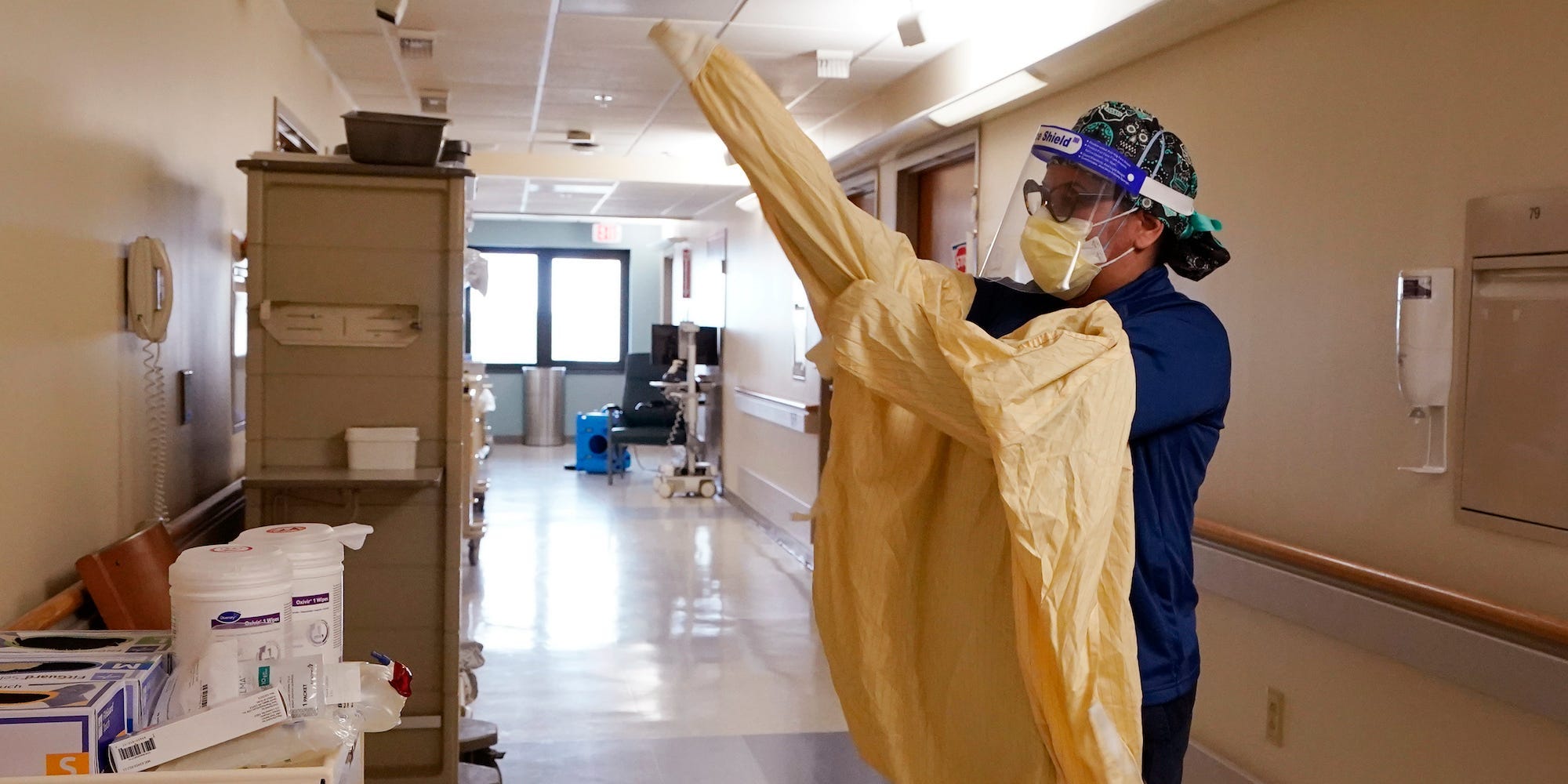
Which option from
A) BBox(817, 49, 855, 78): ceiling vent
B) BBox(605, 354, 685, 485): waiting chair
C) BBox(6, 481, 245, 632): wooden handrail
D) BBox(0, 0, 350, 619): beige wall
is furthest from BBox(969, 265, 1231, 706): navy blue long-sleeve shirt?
BBox(605, 354, 685, 485): waiting chair

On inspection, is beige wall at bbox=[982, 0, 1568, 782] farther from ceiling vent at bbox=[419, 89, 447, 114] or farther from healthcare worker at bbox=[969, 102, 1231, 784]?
ceiling vent at bbox=[419, 89, 447, 114]

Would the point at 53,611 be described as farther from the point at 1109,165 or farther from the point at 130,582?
the point at 1109,165

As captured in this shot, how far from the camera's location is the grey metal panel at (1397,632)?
2.21 meters

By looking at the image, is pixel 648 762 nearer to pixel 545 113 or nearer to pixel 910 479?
pixel 910 479

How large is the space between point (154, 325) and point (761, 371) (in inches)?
241

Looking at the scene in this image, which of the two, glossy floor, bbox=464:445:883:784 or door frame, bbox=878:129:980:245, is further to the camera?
door frame, bbox=878:129:980:245

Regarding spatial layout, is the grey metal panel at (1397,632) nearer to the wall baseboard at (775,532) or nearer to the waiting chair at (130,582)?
the waiting chair at (130,582)

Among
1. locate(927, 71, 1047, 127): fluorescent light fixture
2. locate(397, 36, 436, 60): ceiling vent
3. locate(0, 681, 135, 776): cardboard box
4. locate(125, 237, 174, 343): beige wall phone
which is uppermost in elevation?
locate(397, 36, 436, 60): ceiling vent

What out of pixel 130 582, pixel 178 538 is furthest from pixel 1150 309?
pixel 178 538

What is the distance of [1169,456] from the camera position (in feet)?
4.83

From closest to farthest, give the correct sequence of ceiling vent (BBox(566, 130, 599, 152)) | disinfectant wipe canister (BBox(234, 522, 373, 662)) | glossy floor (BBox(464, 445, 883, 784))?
disinfectant wipe canister (BBox(234, 522, 373, 662)) < glossy floor (BBox(464, 445, 883, 784)) < ceiling vent (BBox(566, 130, 599, 152))

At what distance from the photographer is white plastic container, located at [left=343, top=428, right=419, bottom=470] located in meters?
3.04

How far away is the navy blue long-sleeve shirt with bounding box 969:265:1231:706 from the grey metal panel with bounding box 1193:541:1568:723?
107 centimetres

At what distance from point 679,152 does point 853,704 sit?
7090 mm
